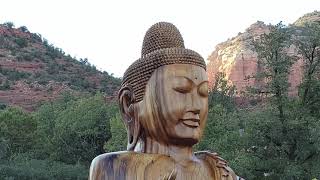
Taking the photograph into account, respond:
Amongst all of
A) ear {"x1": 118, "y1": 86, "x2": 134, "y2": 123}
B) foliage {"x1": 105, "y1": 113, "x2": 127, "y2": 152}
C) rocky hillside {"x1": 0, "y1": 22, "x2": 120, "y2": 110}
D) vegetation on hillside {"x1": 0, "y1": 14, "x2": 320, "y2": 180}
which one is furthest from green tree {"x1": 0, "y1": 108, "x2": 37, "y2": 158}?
ear {"x1": 118, "y1": 86, "x2": 134, "y2": 123}

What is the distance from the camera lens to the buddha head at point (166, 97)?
4266 millimetres

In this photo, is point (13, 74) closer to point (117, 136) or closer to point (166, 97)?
point (117, 136)

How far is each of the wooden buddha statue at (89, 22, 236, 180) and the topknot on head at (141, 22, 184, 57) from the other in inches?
3.8

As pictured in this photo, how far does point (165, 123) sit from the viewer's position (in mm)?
4258

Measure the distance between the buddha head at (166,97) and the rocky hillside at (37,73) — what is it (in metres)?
56.2

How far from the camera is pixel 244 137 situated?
23703 millimetres

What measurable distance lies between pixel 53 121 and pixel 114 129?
15.7 m

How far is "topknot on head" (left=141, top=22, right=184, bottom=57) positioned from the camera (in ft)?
15.0

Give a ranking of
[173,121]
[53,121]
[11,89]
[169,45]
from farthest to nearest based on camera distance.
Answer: [11,89], [53,121], [169,45], [173,121]

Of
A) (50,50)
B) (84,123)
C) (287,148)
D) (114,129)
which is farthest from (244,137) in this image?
(50,50)

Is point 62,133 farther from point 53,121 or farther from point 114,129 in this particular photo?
point 114,129

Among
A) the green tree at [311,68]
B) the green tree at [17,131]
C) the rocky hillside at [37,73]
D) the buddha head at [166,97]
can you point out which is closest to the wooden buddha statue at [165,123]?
the buddha head at [166,97]

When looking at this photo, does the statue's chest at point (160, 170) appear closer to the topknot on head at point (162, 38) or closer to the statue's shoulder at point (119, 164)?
the statue's shoulder at point (119, 164)

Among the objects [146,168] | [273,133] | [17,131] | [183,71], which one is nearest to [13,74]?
[17,131]
